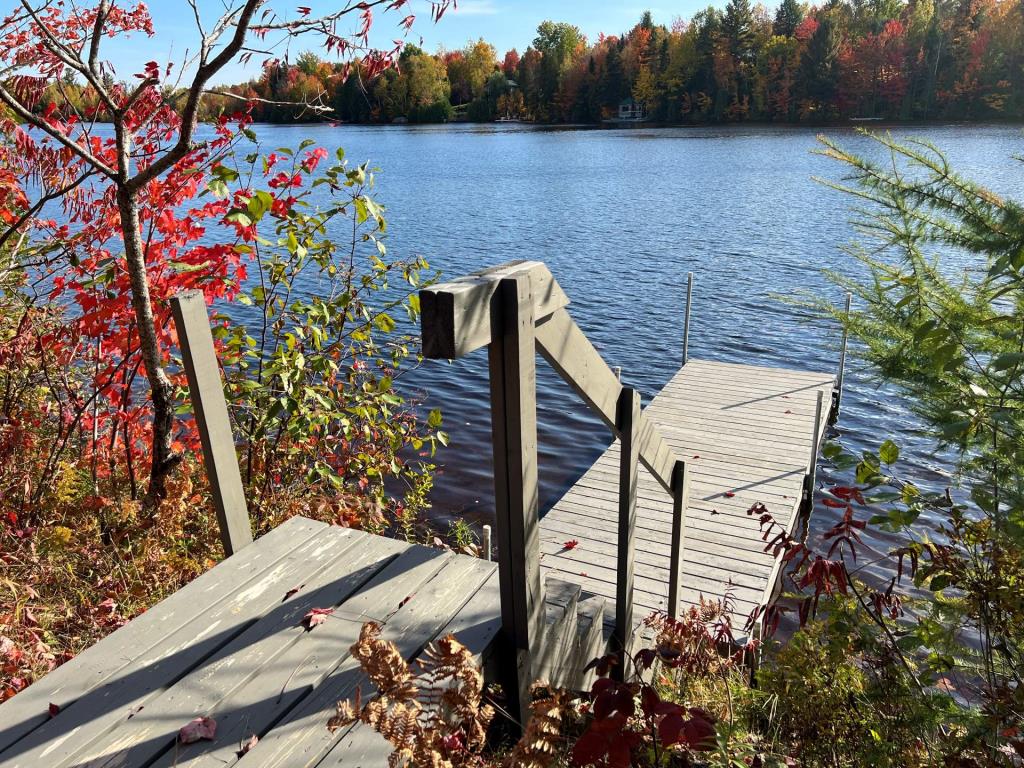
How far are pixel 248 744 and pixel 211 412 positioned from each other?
4.22ft

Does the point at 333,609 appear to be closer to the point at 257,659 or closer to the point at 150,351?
the point at 257,659

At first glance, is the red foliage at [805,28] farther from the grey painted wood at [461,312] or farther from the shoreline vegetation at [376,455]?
the grey painted wood at [461,312]

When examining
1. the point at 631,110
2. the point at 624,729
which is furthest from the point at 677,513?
the point at 631,110

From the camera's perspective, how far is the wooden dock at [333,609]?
1.86 meters

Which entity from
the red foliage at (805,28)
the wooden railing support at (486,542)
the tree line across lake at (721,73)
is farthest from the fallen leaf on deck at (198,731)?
the red foliage at (805,28)

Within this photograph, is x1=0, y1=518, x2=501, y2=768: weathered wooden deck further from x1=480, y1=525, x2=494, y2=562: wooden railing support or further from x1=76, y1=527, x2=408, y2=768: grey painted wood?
x1=480, y1=525, x2=494, y2=562: wooden railing support

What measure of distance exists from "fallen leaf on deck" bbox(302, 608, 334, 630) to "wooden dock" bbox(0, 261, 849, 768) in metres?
0.02

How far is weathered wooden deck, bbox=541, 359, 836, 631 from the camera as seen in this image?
622cm

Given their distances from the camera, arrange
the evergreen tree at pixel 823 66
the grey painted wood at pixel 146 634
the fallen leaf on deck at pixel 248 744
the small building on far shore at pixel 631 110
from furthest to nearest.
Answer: the small building on far shore at pixel 631 110 → the evergreen tree at pixel 823 66 → the grey painted wood at pixel 146 634 → the fallen leaf on deck at pixel 248 744

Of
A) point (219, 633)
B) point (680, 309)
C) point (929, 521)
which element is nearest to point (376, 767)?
point (219, 633)

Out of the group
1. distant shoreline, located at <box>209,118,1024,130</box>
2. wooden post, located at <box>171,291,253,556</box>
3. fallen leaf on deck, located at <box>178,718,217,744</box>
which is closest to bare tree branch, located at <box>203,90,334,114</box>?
wooden post, located at <box>171,291,253,556</box>

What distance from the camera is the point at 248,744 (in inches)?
73.5

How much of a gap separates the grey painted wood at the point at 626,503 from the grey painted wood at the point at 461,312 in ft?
2.60

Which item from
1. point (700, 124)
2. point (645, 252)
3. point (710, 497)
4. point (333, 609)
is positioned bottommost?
point (645, 252)
